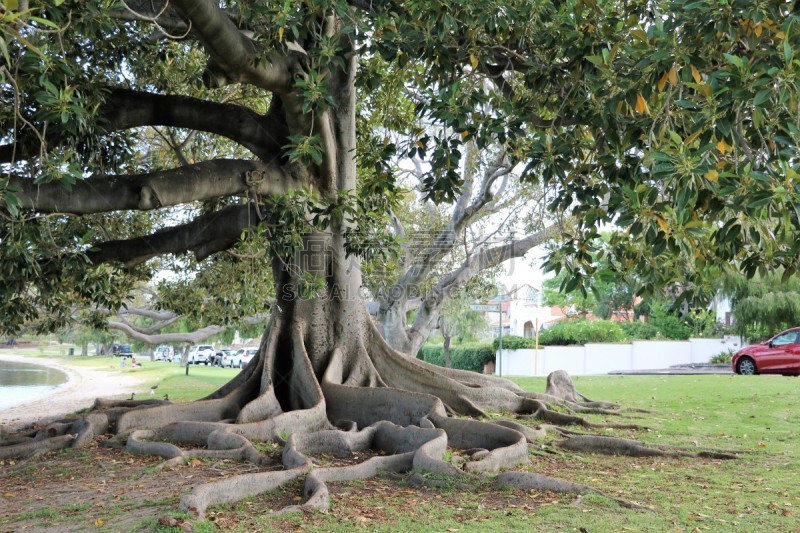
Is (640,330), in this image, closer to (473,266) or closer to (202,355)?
(473,266)

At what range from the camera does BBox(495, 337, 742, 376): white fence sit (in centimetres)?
3609

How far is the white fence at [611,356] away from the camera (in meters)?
36.1

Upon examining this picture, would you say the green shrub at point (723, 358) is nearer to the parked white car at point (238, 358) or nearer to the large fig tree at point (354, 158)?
the large fig tree at point (354, 158)

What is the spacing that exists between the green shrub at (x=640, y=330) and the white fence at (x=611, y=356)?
1017 cm

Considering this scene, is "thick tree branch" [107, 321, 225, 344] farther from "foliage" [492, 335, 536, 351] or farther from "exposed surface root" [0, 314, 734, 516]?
"foliage" [492, 335, 536, 351]

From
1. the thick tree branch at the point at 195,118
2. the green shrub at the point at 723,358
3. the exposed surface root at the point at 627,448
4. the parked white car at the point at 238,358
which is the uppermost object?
the thick tree branch at the point at 195,118

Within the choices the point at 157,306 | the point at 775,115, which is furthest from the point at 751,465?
the point at 157,306

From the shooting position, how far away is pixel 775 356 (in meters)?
21.1

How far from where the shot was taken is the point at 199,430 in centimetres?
877

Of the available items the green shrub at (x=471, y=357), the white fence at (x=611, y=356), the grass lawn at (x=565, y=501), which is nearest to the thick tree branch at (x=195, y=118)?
the grass lawn at (x=565, y=501)

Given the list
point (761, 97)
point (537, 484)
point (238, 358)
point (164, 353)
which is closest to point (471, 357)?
point (238, 358)

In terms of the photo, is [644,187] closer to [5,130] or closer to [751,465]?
[751,465]

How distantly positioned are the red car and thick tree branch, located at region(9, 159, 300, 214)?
654 inches

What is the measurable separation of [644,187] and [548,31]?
106 inches
